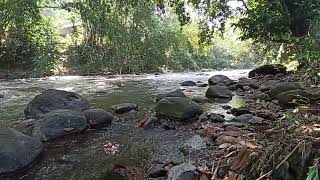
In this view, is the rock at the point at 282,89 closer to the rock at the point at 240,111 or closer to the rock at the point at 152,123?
the rock at the point at 240,111

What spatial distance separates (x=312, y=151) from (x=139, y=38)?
61.4 feet

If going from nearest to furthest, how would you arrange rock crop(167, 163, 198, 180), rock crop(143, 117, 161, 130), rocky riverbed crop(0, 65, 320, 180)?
1. rocky riverbed crop(0, 65, 320, 180)
2. rock crop(167, 163, 198, 180)
3. rock crop(143, 117, 161, 130)

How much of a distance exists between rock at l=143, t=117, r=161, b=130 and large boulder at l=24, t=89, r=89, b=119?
4.94 ft

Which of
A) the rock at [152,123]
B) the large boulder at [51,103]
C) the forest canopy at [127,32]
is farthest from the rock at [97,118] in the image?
the forest canopy at [127,32]

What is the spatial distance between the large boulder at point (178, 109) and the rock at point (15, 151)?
2.17 m

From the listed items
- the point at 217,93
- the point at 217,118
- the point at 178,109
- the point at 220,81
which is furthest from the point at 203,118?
the point at 220,81

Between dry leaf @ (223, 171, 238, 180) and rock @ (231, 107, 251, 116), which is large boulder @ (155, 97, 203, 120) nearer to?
rock @ (231, 107, 251, 116)

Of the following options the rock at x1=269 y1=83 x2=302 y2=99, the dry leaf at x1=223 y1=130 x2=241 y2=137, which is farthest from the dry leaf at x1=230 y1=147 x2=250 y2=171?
the rock at x1=269 y1=83 x2=302 y2=99

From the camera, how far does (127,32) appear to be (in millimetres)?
19609

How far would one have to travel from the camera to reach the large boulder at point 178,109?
5364mm

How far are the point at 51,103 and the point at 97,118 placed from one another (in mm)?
1109

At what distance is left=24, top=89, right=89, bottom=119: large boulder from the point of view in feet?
18.6

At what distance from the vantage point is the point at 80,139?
4523 millimetres

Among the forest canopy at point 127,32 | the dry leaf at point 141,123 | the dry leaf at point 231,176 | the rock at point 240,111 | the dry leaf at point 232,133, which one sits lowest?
the dry leaf at point 141,123
